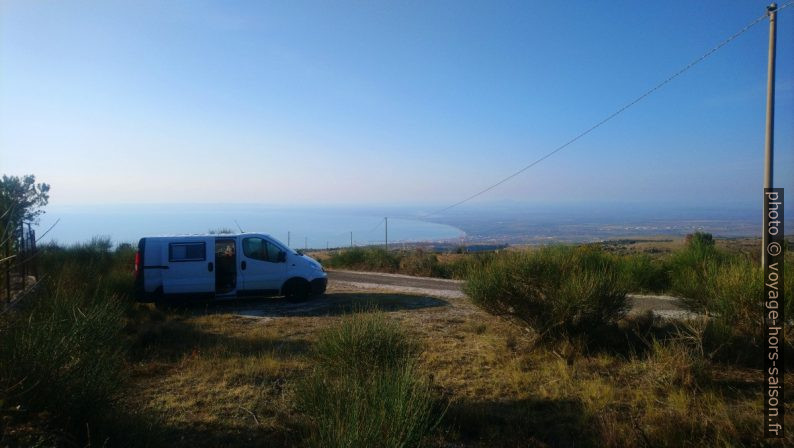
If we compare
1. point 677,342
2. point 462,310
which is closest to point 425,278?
point 462,310

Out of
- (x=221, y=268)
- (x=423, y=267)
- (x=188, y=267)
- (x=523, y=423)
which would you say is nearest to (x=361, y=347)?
(x=523, y=423)

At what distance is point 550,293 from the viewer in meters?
6.92

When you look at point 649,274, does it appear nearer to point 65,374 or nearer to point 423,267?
point 423,267

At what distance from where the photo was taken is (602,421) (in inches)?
164

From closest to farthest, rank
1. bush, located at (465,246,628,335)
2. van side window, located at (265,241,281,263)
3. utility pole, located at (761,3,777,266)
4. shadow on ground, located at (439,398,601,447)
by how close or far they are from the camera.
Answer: shadow on ground, located at (439,398,601,447), bush, located at (465,246,628,335), utility pole, located at (761,3,777,266), van side window, located at (265,241,281,263)

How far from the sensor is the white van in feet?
37.2

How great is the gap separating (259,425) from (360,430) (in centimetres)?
206

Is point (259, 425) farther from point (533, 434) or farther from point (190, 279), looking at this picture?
point (190, 279)

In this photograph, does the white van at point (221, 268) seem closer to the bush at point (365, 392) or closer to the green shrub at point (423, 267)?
the bush at point (365, 392)

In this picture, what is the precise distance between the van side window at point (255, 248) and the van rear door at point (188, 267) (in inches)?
32.3

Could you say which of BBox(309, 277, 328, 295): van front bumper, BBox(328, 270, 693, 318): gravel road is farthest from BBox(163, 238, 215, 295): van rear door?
BBox(328, 270, 693, 318): gravel road

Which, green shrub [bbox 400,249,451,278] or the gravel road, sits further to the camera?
green shrub [bbox 400,249,451,278]

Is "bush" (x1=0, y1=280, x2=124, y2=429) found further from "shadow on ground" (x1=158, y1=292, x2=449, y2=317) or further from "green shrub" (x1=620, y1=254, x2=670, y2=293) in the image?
"green shrub" (x1=620, y1=254, x2=670, y2=293)

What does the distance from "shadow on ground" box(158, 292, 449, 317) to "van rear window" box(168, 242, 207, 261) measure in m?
1.17
